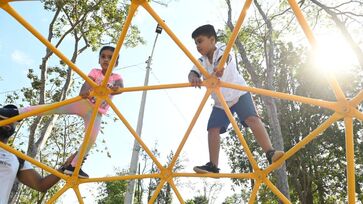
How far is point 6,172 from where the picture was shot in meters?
2.78

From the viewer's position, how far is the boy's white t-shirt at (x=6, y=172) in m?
2.69

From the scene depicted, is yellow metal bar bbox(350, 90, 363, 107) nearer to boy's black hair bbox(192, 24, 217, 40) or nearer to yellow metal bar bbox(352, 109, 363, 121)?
yellow metal bar bbox(352, 109, 363, 121)

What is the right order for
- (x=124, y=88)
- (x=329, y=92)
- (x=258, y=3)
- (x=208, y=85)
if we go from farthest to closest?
(x=329, y=92)
(x=258, y=3)
(x=124, y=88)
(x=208, y=85)

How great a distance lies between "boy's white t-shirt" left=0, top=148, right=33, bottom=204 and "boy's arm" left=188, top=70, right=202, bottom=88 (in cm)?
158

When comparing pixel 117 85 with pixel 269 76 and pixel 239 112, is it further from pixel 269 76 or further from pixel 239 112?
pixel 269 76

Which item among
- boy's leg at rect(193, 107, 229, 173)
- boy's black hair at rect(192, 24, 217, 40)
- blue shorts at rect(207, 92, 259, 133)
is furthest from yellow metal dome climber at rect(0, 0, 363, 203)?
boy's black hair at rect(192, 24, 217, 40)

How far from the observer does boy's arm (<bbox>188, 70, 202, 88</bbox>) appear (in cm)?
295

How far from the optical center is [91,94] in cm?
307

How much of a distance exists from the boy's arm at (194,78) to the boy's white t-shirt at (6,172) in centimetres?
158

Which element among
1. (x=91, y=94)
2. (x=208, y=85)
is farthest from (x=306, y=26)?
(x=91, y=94)

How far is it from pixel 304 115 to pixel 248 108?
47.2 ft

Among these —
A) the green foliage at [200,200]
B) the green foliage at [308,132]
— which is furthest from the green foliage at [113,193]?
the green foliage at [308,132]

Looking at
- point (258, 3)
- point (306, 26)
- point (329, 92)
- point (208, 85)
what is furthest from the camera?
point (329, 92)

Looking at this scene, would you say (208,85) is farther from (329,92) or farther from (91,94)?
(329,92)
